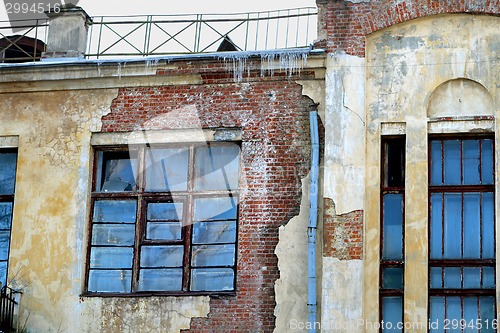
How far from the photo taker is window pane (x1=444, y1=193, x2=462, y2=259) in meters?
14.5

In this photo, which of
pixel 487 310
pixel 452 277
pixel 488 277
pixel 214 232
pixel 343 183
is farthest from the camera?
pixel 214 232

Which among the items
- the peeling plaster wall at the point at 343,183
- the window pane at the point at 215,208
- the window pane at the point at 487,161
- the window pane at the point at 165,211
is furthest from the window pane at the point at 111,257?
the window pane at the point at 487,161

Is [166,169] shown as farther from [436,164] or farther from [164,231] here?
[436,164]

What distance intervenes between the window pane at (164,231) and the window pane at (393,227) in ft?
10.2

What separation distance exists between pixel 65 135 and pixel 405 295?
5825 mm

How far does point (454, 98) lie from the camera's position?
1486cm

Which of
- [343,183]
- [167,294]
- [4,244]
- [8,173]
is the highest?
[8,173]

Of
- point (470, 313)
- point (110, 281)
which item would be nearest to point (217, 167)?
point (110, 281)

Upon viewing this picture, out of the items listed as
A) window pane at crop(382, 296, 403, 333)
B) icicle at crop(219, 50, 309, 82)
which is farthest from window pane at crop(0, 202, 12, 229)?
window pane at crop(382, 296, 403, 333)

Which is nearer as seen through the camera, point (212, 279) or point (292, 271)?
point (292, 271)

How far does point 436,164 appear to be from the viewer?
1479 cm

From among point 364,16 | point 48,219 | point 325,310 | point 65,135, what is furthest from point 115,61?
point 325,310

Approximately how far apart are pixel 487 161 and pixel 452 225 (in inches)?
40.6

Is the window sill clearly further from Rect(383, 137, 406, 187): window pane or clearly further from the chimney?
the chimney
